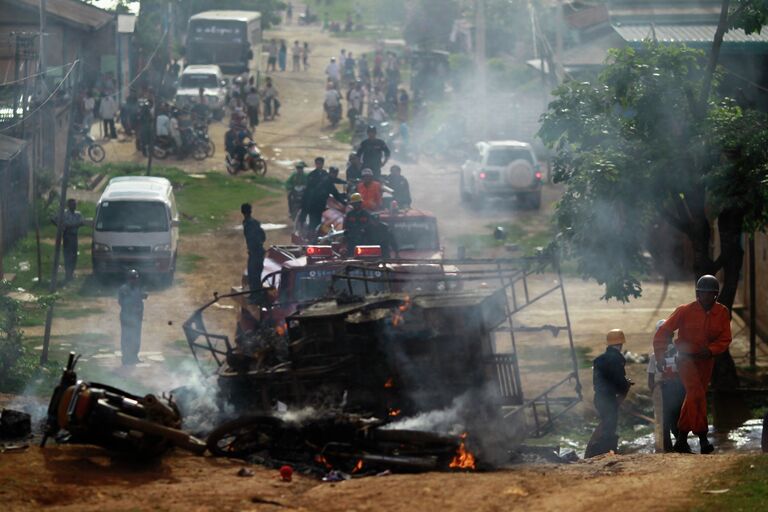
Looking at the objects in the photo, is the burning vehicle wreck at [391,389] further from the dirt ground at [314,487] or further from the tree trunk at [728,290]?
the tree trunk at [728,290]

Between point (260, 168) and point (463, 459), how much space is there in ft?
87.8

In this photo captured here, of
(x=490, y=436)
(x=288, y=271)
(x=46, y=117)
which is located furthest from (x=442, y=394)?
(x=46, y=117)

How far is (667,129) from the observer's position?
16688mm

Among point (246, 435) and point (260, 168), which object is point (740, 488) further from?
point (260, 168)

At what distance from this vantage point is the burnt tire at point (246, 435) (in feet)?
39.1

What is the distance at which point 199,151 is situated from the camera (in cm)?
3962

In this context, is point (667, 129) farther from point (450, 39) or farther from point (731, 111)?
point (450, 39)

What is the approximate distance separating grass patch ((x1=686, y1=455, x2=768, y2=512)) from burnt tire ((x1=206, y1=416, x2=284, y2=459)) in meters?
4.15

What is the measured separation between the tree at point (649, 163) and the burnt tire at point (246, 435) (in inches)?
245

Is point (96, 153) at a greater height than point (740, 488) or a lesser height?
greater

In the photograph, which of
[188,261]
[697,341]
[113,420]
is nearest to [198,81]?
[188,261]

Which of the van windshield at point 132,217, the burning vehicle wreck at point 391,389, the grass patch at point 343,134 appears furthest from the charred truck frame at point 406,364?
the grass patch at point 343,134

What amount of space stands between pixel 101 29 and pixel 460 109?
1381 cm

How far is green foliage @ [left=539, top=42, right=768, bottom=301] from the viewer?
16094 mm
